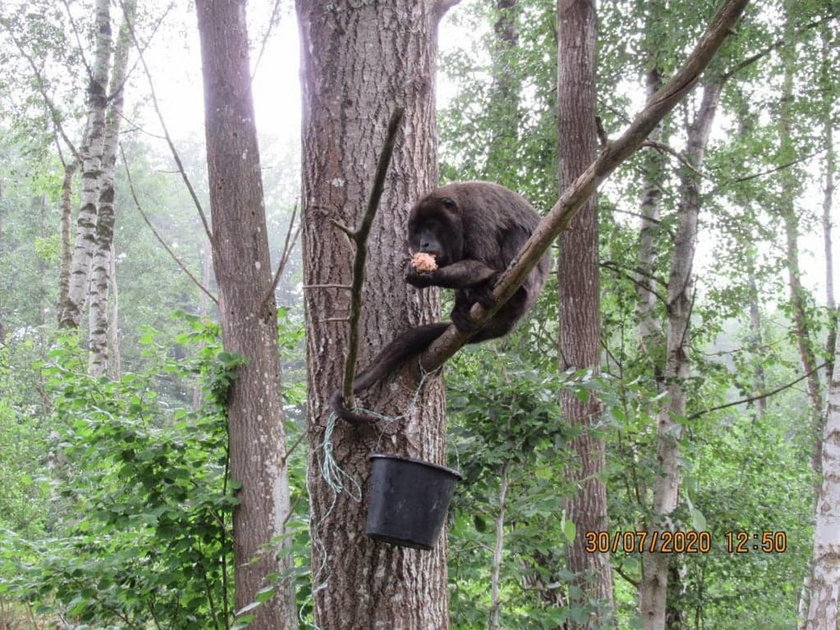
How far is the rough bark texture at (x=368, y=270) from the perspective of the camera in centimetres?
278

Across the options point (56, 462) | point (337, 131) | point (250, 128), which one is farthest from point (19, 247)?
point (337, 131)

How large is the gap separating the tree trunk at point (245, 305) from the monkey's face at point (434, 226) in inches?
83.8

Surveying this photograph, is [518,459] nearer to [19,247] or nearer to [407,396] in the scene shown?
[407,396]

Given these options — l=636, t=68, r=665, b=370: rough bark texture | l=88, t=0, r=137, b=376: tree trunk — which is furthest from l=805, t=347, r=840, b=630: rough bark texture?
l=88, t=0, r=137, b=376: tree trunk

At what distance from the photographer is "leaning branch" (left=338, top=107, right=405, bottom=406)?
168cm

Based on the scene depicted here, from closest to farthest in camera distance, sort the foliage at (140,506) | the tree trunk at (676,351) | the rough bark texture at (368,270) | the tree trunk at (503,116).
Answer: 1. the rough bark texture at (368,270)
2. the foliage at (140,506)
3. the tree trunk at (676,351)
4. the tree trunk at (503,116)

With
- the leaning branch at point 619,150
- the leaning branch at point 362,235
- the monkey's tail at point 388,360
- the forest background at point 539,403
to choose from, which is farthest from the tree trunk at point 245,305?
the leaning branch at point 619,150

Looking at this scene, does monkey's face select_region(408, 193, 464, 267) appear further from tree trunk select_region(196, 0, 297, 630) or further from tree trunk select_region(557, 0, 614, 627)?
tree trunk select_region(557, 0, 614, 627)

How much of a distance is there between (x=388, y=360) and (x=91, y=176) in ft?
32.0

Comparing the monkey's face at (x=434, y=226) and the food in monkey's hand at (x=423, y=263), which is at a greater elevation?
the monkey's face at (x=434, y=226)

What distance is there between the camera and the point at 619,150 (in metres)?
2.00

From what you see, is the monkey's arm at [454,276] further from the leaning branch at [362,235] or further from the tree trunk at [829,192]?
the tree trunk at [829,192]

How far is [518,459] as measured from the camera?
151 inches
